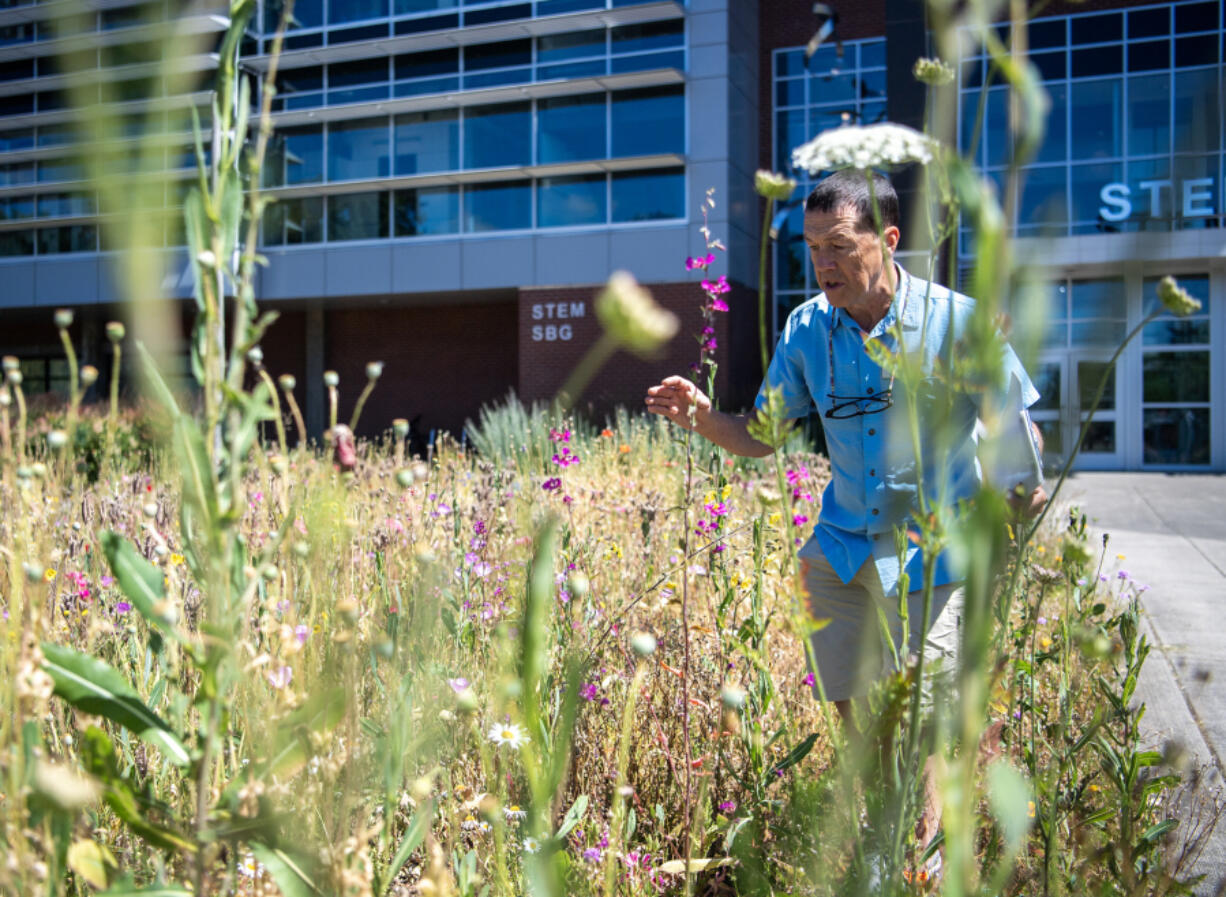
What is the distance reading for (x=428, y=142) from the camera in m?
21.1

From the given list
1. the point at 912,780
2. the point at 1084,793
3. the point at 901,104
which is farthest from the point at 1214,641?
the point at 901,104

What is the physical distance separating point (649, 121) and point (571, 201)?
233 cm

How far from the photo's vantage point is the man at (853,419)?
79.7 inches

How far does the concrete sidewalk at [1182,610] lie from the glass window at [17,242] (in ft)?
81.4

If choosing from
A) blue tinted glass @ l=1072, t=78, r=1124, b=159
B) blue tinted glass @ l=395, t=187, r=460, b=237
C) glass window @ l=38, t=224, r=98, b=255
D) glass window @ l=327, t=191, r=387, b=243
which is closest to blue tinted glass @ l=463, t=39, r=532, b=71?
blue tinted glass @ l=395, t=187, r=460, b=237

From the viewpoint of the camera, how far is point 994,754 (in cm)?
144

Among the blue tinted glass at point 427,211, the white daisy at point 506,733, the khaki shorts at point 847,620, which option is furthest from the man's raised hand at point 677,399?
the blue tinted glass at point 427,211

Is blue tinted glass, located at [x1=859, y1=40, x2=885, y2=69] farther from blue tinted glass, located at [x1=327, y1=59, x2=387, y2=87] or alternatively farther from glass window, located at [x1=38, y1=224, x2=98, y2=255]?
glass window, located at [x1=38, y1=224, x2=98, y2=255]

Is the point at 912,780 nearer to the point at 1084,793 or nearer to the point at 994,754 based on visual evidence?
the point at 994,754

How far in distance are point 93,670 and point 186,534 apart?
0.45 ft

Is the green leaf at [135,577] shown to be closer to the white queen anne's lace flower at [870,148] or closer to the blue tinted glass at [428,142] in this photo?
the white queen anne's lace flower at [870,148]

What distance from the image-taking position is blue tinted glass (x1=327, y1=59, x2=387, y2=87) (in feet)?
70.9

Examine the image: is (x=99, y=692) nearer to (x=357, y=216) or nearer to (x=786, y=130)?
(x=786, y=130)

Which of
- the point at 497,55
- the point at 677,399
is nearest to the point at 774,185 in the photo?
the point at 677,399
